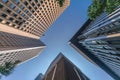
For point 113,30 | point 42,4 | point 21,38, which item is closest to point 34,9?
point 42,4

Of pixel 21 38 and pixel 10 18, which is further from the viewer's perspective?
pixel 21 38

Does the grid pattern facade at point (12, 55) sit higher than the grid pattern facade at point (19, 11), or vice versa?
the grid pattern facade at point (19, 11)

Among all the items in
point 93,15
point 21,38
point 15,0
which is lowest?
point 93,15

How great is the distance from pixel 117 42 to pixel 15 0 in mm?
28187

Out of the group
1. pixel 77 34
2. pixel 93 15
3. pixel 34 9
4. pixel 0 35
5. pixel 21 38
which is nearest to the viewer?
pixel 93 15

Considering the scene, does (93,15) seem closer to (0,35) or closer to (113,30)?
(113,30)

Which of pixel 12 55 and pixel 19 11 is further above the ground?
pixel 19 11

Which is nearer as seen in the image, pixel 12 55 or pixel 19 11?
pixel 19 11

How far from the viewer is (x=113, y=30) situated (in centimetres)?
4169

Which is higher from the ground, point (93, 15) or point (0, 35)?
point (0, 35)

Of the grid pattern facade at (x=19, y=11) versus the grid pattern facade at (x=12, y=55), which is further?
the grid pattern facade at (x=12, y=55)

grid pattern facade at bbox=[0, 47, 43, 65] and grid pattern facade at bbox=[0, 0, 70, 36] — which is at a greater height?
grid pattern facade at bbox=[0, 0, 70, 36]

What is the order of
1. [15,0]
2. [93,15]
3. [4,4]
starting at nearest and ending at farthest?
1. [93,15]
2. [4,4]
3. [15,0]

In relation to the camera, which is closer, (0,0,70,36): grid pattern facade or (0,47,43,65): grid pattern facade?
(0,0,70,36): grid pattern facade
